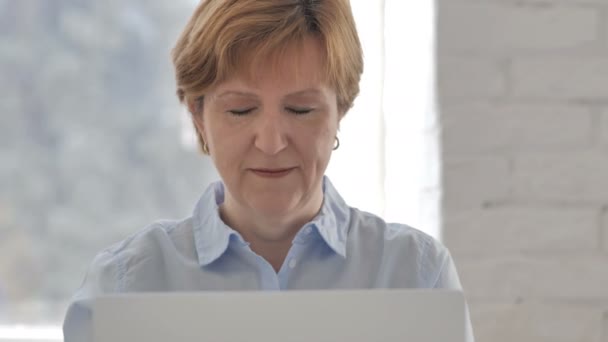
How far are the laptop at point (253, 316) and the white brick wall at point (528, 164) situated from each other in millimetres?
729

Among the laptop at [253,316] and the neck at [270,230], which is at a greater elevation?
the laptop at [253,316]

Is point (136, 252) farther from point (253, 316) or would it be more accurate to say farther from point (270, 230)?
point (253, 316)

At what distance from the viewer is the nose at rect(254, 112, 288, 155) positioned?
88 cm

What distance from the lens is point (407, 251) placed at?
1.04m

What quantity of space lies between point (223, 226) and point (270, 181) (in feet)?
0.39

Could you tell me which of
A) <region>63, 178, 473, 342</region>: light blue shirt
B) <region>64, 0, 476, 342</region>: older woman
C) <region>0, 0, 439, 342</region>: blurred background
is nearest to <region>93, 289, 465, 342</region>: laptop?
<region>64, 0, 476, 342</region>: older woman

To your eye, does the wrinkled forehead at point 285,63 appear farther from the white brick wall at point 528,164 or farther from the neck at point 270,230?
the white brick wall at point 528,164

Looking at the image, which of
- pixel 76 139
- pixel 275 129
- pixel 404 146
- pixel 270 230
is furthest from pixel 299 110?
pixel 76 139

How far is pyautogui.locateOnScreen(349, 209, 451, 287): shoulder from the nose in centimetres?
22

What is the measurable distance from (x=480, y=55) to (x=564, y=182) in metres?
0.23

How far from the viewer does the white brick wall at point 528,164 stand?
3.88 feet

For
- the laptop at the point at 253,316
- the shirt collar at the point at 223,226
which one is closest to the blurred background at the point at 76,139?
the shirt collar at the point at 223,226

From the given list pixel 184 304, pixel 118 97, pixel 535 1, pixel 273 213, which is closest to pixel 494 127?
pixel 535 1

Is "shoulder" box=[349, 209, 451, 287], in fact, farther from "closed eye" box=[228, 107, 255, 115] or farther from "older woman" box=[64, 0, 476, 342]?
"closed eye" box=[228, 107, 255, 115]
